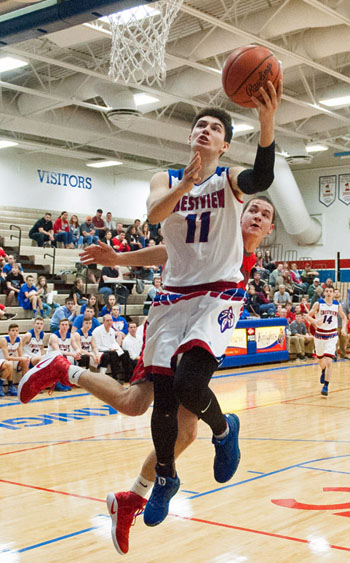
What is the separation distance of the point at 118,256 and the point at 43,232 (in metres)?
15.7

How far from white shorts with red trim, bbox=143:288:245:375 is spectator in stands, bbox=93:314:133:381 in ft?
30.8

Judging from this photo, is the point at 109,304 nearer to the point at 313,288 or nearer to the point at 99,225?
the point at 99,225

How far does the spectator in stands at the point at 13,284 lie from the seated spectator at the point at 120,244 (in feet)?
11.9

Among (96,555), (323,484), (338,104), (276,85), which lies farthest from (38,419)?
(338,104)

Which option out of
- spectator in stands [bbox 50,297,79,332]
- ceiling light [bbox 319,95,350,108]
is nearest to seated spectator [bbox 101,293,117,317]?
spectator in stands [bbox 50,297,79,332]

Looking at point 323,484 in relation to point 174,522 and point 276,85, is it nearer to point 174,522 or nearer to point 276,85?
point 174,522

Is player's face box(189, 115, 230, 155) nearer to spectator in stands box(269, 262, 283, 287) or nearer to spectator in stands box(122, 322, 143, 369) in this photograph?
spectator in stands box(122, 322, 143, 369)

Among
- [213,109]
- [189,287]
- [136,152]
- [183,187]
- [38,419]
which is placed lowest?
[38,419]

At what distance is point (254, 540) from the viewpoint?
16.3 ft

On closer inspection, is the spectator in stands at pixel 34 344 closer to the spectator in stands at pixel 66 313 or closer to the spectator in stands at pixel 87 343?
the spectator in stands at pixel 87 343

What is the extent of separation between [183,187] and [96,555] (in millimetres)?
2684

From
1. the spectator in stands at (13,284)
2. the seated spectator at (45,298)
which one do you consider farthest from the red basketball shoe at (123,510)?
the spectator in stands at (13,284)

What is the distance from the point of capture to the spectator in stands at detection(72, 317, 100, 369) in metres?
12.9

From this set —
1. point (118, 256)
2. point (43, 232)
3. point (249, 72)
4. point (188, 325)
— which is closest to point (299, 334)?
point (43, 232)
